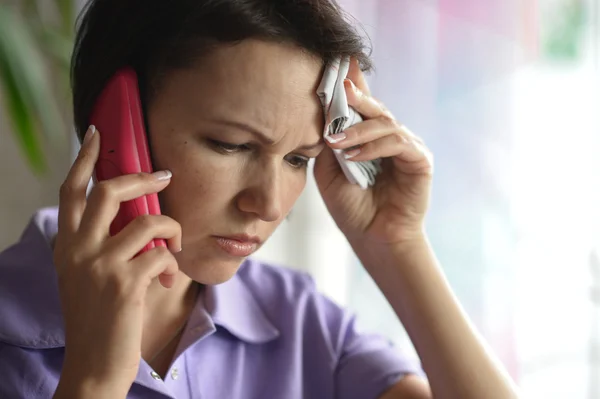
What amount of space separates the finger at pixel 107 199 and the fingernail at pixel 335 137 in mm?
247

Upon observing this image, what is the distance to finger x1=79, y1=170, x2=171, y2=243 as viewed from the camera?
81cm

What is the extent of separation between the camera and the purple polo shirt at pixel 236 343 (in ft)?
3.09

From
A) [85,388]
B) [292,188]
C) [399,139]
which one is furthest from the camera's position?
[399,139]

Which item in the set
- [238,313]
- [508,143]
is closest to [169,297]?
[238,313]

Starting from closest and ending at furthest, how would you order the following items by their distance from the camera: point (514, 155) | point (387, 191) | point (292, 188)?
point (292, 188)
point (387, 191)
point (514, 155)

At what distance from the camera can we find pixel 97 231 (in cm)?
81

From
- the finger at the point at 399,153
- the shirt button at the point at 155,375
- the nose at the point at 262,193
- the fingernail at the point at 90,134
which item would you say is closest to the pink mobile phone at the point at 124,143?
the fingernail at the point at 90,134

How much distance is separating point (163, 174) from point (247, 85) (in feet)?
0.51

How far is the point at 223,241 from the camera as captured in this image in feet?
3.08

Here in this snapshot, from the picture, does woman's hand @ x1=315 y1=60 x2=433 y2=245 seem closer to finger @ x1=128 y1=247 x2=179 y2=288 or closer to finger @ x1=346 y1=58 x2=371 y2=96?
finger @ x1=346 y1=58 x2=371 y2=96

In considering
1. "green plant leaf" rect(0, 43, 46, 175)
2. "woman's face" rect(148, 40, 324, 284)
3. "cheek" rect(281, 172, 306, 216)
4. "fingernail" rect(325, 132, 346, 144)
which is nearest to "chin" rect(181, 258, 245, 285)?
"woman's face" rect(148, 40, 324, 284)

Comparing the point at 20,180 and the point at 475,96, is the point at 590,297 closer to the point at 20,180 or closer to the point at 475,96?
the point at 475,96

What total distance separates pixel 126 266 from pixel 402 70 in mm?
774

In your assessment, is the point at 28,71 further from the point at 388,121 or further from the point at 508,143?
the point at 508,143
